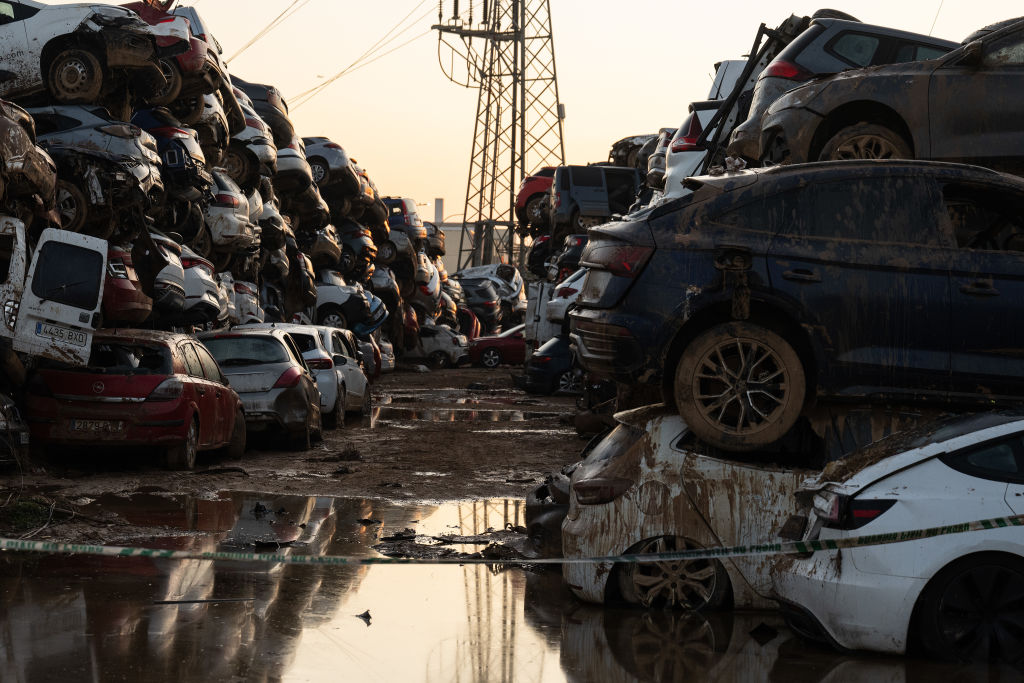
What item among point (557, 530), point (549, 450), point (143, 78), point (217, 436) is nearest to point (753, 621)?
point (557, 530)

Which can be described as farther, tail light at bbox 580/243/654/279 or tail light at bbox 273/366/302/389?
tail light at bbox 273/366/302/389

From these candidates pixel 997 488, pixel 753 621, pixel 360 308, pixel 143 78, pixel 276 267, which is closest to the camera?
pixel 997 488

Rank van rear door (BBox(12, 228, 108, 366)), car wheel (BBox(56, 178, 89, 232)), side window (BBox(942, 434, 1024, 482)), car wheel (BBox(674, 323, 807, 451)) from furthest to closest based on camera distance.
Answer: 1. car wheel (BBox(56, 178, 89, 232))
2. van rear door (BBox(12, 228, 108, 366))
3. car wheel (BBox(674, 323, 807, 451))
4. side window (BBox(942, 434, 1024, 482))

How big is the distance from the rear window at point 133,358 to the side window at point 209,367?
0.98 meters

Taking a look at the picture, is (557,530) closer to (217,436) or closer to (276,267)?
(217,436)

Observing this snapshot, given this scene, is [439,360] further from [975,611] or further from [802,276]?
[975,611]

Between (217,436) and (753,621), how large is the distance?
826 centimetres

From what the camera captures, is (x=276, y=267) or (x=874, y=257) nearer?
(x=874, y=257)

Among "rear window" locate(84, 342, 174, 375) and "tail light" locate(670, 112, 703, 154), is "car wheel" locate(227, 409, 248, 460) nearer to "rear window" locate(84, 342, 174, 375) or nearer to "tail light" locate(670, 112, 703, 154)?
"rear window" locate(84, 342, 174, 375)

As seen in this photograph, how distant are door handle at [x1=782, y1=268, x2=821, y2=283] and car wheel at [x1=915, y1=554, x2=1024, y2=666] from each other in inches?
82.1

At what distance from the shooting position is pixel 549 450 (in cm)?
1686

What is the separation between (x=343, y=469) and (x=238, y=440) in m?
1.57

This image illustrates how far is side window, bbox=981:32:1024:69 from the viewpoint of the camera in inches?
403

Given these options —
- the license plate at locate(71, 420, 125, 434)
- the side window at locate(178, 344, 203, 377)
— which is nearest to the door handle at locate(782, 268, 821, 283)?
the license plate at locate(71, 420, 125, 434)
